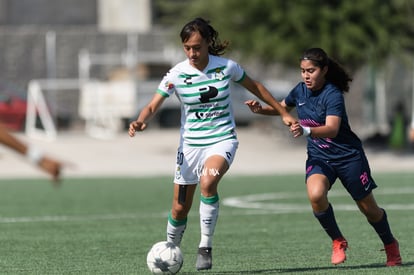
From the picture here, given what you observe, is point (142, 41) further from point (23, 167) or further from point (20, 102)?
point (23, 167)

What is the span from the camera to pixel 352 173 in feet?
33.8

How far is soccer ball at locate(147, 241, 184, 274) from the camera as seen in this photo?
9789mm

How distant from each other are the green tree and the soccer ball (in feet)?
65.8

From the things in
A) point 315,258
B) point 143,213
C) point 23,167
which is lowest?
point 23,167

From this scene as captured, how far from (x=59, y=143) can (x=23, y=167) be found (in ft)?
8.24

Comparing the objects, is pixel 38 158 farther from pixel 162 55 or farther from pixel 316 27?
pixel 162 55

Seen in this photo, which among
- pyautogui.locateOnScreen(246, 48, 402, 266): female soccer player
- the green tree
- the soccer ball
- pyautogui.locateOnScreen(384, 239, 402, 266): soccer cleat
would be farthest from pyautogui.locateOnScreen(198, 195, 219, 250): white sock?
the green tree

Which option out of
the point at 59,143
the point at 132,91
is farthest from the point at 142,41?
the point at 59,143

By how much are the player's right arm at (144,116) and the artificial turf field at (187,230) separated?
127 centimetres

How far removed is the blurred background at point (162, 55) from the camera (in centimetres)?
3014

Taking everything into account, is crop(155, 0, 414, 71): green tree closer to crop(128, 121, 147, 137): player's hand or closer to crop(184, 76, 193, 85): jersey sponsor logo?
crop(184, 76, 193, 85): jersey sponsor logo

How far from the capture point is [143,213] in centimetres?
1705

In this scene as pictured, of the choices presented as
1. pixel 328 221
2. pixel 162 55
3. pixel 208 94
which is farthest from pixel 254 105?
pixel 162 55

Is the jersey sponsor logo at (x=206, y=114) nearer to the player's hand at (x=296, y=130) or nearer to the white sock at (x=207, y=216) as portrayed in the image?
the white sock at (x=207, y=216)
